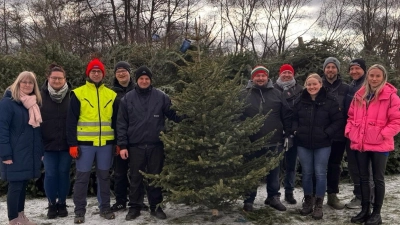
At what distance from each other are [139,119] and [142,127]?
0.12 metres

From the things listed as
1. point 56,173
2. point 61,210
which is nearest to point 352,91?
point 56,173

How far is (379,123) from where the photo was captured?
5.07 m

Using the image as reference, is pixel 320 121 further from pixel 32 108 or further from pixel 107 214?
pixel 32 108

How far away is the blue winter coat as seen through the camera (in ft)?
16.0

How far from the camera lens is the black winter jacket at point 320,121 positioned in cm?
541

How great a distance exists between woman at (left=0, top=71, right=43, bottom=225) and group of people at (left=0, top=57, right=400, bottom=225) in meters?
0.01

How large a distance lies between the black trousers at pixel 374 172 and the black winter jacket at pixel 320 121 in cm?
47

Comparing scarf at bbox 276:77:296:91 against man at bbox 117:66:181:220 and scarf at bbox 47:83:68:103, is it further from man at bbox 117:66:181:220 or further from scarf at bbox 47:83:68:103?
scarf at bbox 47:83:68:103

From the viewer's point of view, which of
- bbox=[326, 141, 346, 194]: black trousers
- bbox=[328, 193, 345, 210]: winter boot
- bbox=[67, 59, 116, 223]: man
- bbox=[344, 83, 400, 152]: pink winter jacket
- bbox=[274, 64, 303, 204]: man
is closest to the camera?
bbox=[344, 83, 400, 152]: pink winter jacket

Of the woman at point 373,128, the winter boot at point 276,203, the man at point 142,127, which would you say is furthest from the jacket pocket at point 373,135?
the man at point 142,127

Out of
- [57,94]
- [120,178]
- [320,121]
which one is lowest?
[120,178]

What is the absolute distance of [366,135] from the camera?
5.09m

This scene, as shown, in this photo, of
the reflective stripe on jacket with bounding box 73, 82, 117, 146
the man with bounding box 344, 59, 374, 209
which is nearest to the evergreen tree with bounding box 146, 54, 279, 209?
the reflective stripe on jacket with bounding box 73, 82, 117, 146

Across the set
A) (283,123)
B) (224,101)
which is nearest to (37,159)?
(224,101)
